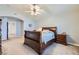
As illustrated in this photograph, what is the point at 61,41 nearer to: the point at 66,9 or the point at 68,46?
the point at 68,46

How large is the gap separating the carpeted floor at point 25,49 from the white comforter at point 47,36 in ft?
→ 0.50

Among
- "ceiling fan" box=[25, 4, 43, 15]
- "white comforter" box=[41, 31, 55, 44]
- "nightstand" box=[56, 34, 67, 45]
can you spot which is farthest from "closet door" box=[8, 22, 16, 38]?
"nightstand" box=[56, 34, 67, 45]

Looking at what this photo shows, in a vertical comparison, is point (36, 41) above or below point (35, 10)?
below

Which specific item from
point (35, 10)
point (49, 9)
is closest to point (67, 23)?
point (49, 9)

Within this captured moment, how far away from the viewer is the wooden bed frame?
6.83 feet

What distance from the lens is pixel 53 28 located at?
7.10 feet

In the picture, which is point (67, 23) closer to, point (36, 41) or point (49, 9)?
point (49, 9)

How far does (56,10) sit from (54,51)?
795 millimetres

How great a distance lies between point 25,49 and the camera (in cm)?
211

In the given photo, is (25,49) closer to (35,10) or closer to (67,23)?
(35,10)

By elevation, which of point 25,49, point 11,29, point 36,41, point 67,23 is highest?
point 67,23

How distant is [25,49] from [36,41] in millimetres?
260

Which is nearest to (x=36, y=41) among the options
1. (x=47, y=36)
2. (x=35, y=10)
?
(x=47, y=36)

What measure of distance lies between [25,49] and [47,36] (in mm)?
489
